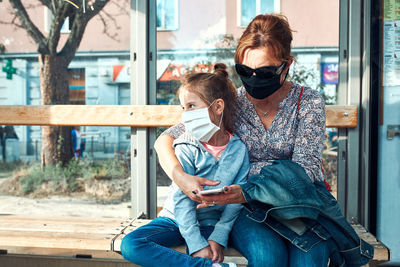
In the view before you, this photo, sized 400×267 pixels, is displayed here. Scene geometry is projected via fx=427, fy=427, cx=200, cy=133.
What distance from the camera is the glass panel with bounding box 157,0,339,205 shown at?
10.6 feet

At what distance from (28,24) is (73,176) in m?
1.31

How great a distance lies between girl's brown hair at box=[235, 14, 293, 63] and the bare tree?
5.32 feet

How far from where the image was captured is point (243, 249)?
2119 millimetres

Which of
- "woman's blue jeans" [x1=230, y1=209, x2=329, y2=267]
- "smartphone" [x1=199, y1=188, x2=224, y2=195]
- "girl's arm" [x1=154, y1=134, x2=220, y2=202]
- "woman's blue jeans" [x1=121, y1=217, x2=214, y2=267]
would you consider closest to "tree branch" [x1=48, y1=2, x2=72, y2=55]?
"girl's arm" [x1=154, y1=134, x2=220, y2=202]

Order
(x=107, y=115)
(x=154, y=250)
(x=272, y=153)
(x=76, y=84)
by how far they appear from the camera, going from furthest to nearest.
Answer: (x=76, y=84) < (x=107, y=115) < (x=272, y=153) < (x=154, y=250)

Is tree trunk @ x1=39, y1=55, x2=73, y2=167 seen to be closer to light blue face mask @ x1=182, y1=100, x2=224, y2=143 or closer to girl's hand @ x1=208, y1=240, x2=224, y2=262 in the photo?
light blue face mask @ x1=182, y1=100, x2=224, y2=143

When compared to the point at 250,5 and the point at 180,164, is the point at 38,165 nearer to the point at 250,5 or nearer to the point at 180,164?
the point at 180,164

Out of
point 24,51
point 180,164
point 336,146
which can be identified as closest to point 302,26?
point 336,146

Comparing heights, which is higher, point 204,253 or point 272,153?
point 272,153

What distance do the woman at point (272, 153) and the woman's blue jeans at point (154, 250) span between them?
0.86 feet

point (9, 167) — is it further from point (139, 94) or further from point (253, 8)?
point (253, 8)

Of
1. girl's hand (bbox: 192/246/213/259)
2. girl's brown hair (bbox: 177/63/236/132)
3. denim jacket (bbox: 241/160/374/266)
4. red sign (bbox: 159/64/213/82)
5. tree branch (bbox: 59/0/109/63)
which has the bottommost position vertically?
girl's hand (bbox: 192/246/213/259)

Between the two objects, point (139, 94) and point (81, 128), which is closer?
point (139, 94)

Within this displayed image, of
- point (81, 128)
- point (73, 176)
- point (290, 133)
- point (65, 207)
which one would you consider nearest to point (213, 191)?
point (290, 133)
